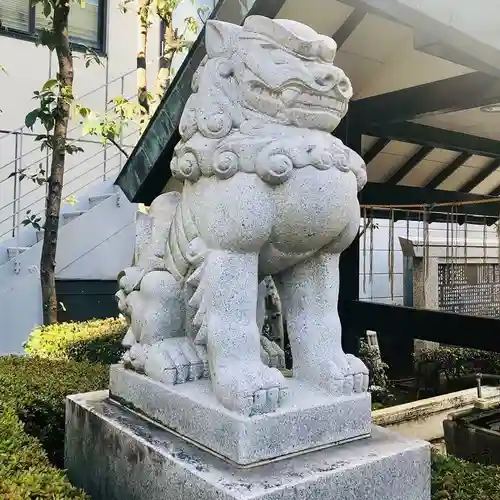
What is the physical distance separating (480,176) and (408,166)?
1.42 meters

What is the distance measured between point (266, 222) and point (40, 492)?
1068 mm

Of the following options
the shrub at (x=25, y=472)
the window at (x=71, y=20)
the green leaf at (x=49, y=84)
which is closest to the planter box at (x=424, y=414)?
the shrub at (x=25, y=472)

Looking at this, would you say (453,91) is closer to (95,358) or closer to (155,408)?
(155,408)

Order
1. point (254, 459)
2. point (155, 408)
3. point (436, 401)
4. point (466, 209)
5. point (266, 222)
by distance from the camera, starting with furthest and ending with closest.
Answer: point (466, 209), point (436, 401), point (155, 408), point (266, 222), point (254, 459)

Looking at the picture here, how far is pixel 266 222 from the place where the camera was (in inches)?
75.4

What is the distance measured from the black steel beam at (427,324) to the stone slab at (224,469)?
245cm

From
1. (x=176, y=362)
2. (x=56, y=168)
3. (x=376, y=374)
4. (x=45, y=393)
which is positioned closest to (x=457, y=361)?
(x=376, y=374)

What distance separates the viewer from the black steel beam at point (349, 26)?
153 inches

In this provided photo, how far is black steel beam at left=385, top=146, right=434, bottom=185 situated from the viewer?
19.7ft

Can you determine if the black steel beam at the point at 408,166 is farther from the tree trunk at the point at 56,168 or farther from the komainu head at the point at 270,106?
the komainu head at the point at 270,106

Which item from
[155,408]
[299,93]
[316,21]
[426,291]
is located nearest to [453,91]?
[316,21]

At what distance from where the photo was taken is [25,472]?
1.87 meters

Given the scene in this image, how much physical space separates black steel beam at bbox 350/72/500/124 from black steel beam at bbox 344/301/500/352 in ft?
4.96

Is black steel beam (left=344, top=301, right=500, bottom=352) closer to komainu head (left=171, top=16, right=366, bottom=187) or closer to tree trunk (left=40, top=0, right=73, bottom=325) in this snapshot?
komainu head (left=171, top=16, right=366, bottom=187)
